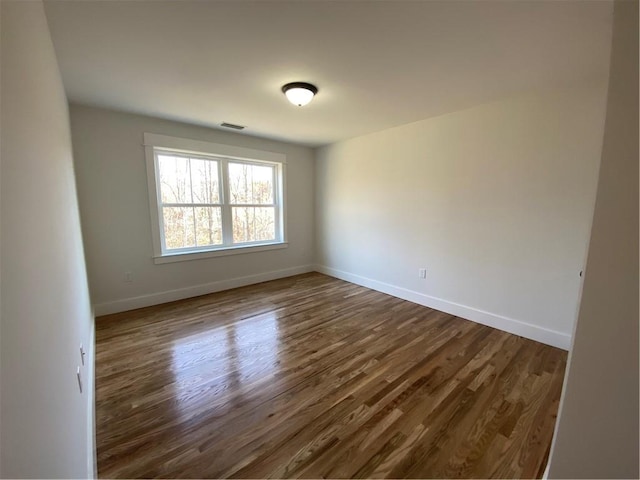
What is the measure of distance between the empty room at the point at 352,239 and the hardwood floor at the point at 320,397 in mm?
17

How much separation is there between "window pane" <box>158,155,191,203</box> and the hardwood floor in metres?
1.56

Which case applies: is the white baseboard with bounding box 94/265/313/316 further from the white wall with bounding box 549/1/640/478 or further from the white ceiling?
the white wall with bounding box 549/1/640/478

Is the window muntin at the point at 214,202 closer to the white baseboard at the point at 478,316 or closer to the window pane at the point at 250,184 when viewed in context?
the window pane at the point at 250,184

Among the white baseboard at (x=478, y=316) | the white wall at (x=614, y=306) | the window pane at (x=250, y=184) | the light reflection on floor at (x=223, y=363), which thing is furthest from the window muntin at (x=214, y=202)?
the white wall at (x=614, y=306)

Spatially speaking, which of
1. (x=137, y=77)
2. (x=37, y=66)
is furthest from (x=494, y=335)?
(x=137, y=77)

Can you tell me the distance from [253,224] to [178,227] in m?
1.13

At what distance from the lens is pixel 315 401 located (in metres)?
1.82

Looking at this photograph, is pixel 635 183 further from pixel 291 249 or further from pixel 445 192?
pixel 291 249

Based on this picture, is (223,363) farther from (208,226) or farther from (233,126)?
(233,126)

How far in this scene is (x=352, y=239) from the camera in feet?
14.7

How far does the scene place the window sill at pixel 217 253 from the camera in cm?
358

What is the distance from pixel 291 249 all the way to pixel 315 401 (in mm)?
3270

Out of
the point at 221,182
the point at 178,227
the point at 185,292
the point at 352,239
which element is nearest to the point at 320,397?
the point at 185,292

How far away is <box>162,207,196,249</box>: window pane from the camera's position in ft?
11.9
